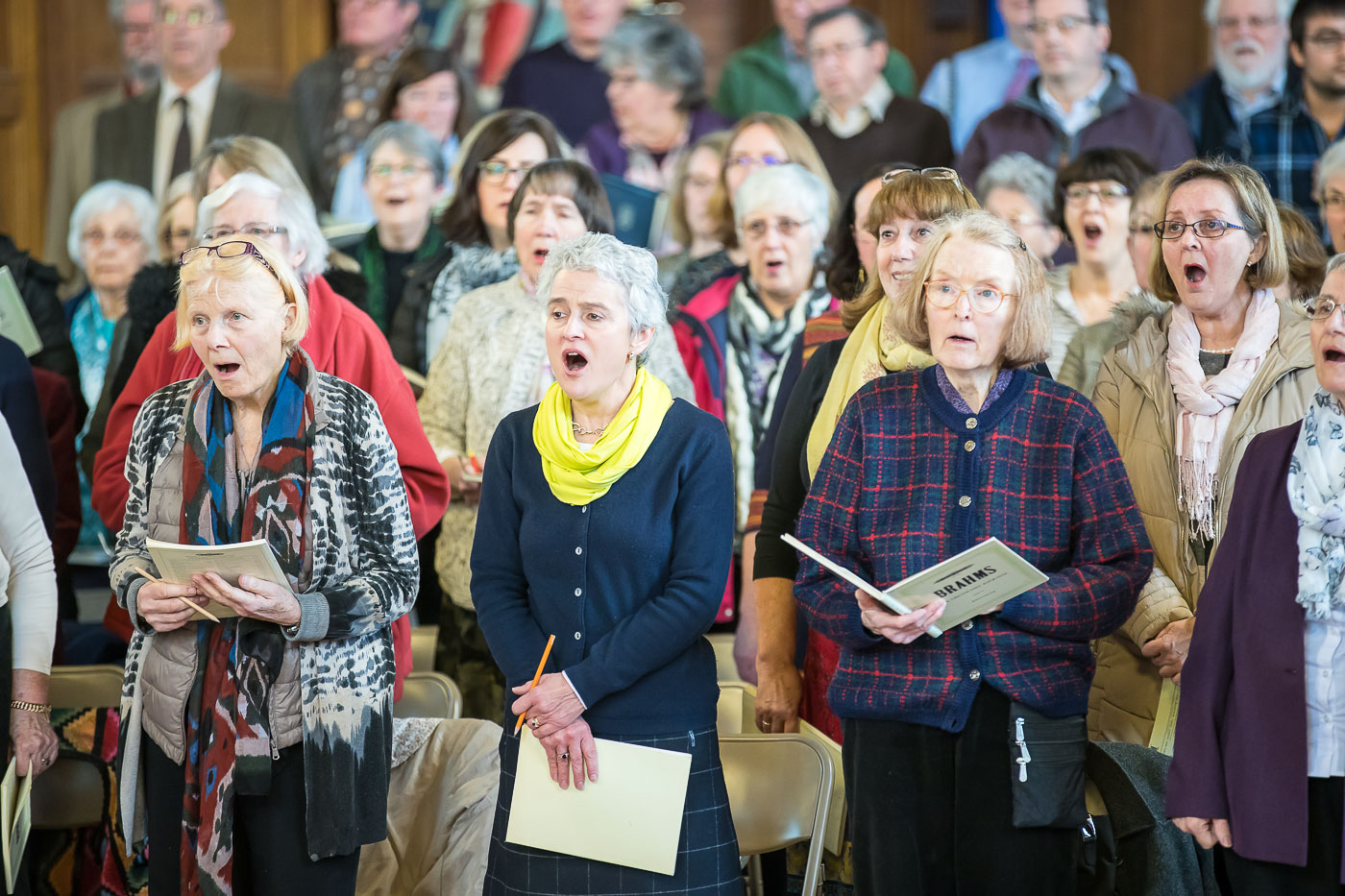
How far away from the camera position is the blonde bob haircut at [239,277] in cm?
273

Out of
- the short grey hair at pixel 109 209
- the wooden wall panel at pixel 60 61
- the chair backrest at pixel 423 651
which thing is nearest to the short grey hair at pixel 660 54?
the short grey hair at pixel 109 209

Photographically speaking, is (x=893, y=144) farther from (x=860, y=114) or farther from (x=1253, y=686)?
(x=1253, y=686)

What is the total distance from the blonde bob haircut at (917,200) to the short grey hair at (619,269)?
61cm

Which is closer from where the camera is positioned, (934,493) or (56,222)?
(934,493)

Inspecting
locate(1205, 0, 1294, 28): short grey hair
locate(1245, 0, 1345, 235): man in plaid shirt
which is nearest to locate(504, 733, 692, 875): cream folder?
locate(1245, 0, 1345, 235): man in plaid shirt

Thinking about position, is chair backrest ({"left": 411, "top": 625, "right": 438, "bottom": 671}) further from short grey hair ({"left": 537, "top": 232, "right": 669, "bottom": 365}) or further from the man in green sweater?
the man in green sweater

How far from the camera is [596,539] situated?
8.38ft

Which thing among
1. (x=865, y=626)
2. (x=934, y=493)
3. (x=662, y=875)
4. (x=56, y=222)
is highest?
(x=56, y=222)

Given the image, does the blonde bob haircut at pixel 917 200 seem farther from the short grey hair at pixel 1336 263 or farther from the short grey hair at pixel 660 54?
the short grey hair at pixel 660 54

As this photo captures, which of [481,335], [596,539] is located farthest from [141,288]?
[596,539]

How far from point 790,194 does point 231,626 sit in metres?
2.20

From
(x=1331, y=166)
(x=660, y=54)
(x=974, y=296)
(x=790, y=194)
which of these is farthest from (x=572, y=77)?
(x=974, y=296)

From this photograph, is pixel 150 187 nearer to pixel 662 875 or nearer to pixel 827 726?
pixel 827 726

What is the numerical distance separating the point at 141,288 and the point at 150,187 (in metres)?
2.42
